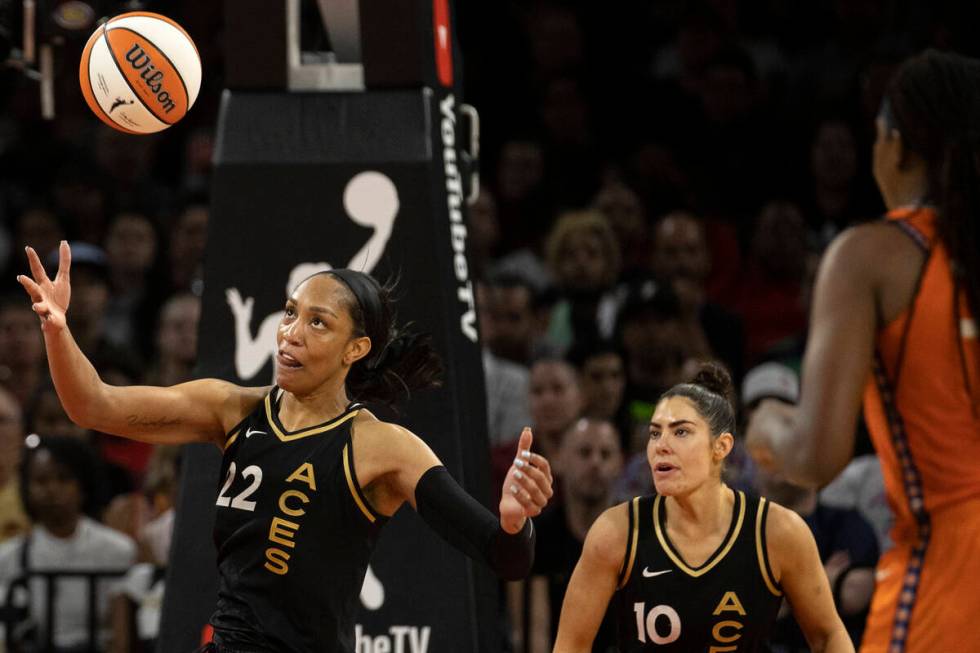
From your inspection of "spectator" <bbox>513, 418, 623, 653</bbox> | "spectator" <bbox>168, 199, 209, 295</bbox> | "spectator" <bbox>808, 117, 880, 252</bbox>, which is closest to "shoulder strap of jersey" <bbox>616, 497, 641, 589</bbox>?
"spectator" <bbox>513, 418, 623, 653</bbox>

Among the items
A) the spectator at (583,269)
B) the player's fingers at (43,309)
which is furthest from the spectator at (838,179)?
the player's fingers at (43,309)

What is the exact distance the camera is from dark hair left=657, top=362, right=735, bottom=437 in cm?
425

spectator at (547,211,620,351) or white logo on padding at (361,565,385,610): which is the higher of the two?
spectator at (547,211,620,351)

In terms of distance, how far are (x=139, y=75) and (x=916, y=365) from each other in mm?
2537

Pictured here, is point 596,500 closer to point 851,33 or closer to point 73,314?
point 73,314

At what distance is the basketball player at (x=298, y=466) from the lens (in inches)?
147

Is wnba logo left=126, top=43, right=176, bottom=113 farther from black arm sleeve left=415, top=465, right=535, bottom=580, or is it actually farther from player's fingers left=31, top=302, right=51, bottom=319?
black arm sleeve left=415, top=465, right=535, bottom=580

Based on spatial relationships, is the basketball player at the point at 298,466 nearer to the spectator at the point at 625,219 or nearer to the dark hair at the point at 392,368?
the dark hair at the point at 392,368

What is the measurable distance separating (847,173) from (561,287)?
5.84 feet

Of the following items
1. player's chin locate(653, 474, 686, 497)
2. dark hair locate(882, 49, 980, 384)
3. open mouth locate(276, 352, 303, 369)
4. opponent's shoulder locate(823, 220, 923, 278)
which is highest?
dark hair locate(882, 49, 980, 384)

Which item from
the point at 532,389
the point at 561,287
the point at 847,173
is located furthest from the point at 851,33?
the point at 532,389

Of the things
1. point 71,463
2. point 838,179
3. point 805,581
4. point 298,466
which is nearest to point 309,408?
point 298,466

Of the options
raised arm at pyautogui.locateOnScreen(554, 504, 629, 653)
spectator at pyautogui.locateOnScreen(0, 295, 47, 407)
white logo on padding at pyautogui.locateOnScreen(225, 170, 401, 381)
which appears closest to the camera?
raised arm at pyautogui.locateOnScreen(554, 504, 629, 653)

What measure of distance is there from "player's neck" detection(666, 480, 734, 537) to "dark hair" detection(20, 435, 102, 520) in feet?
12.4
